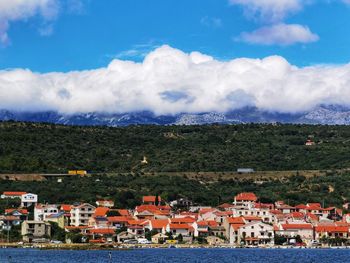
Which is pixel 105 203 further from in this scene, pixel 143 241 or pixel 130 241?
pixel 143 241

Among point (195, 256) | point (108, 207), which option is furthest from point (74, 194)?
point (195, 256)

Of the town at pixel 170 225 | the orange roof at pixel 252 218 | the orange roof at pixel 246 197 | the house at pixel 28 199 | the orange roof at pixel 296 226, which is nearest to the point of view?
the town at pixel 170 225

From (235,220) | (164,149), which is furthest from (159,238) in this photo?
(164,149)

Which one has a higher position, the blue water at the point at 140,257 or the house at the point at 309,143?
the house at the point at 309,143

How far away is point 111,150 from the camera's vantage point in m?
154

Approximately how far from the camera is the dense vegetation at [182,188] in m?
126

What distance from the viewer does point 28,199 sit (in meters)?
120

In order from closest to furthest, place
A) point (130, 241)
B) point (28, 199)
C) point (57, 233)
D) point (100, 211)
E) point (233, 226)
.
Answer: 1. point (130, 241)
2. point (57, 233)
3. point (233, 226)
4. point (100, 211)
5. point (28, 199)

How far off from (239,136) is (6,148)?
48.1m

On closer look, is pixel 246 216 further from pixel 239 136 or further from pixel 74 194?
pixel 239 136

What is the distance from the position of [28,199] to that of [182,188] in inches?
945

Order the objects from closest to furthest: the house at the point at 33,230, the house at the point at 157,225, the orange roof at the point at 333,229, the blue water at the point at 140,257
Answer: the blue water at the point at 140,257
the house at the point at 33,230
the house at the point at 157,225
the orange roof at the point at 333,229

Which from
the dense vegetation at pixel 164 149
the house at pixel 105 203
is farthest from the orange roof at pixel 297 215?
the dense vegetation at pixel 164 149

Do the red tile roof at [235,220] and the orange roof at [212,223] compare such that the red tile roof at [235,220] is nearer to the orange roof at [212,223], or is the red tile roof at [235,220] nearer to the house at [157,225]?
the orange roof at [212,223]
